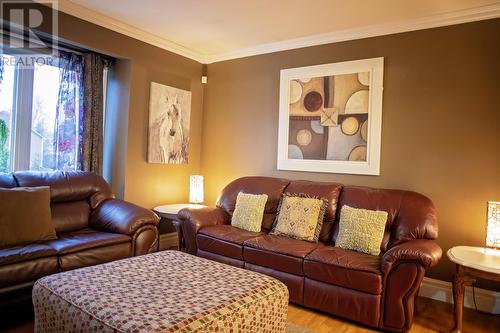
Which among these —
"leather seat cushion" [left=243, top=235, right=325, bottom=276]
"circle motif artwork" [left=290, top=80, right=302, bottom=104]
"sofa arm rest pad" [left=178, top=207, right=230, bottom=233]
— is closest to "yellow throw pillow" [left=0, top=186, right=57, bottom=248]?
"sofa arm rest pad" [left=178, top=207, right=230, bottom=233]

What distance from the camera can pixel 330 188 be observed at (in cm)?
343

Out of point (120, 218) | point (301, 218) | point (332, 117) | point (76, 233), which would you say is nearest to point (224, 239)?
point (301, 218)

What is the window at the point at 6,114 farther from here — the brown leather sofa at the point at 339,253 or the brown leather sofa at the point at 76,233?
the brown leather sofa at the point at 339,253

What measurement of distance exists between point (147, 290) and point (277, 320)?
0.76 m

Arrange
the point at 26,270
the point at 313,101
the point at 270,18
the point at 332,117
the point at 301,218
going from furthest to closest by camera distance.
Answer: the point at 313,101, the point at 332,117, the point at 270,18, the point at 301,218, the point at 26,270

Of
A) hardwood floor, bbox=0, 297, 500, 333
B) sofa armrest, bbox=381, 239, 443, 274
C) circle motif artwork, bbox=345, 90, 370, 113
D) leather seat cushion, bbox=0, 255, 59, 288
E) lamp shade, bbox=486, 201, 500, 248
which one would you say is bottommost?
hardwood floor, bbox=0, 297, 500, 333

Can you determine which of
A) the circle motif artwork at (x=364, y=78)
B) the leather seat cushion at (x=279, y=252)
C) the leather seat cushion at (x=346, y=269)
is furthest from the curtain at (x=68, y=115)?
the circle motif artwork at (x=364, y=78)

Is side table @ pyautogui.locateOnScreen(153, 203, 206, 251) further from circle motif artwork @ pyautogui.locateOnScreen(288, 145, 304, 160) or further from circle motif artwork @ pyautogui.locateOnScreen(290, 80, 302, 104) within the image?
circle motif artwork @ pyautogui.locateOnScreen(290, 80, 302, 104)

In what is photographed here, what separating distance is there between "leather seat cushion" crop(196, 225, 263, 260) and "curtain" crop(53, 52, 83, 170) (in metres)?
1.68

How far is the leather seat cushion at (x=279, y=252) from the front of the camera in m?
2.81

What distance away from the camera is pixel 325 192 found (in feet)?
11.2

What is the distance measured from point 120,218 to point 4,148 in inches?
53.6

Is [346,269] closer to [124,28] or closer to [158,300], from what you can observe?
[158,300]

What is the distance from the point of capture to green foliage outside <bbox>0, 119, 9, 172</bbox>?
3.24 meters
